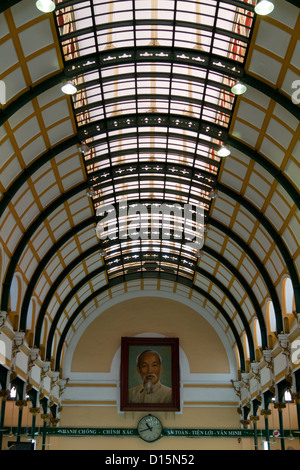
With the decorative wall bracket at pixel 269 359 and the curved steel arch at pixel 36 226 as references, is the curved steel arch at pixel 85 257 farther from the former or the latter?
the curved steel arch at pixel 36 226

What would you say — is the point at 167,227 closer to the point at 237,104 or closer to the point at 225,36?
the point at 237,104

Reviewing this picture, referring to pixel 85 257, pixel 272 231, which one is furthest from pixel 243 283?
pixel 85 257

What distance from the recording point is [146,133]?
3719 centimetres

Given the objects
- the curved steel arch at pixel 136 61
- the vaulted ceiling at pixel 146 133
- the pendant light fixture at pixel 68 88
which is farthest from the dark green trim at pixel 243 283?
the pendant light fixture at pixel 68 88

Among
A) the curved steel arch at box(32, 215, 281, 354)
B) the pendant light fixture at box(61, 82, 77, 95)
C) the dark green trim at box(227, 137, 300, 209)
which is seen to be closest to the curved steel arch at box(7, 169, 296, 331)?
the curved steel arch at box(32, 215, 281, 354)

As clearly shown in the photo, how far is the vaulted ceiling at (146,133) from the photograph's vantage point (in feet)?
84.2

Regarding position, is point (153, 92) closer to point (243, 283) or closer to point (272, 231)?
point (272, 231)

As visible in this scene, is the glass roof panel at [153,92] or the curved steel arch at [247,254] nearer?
the glass roof panel at [153,92]

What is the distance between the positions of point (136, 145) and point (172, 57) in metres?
11.1

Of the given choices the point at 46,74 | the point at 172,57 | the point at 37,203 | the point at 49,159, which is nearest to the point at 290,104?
the point at 172,57

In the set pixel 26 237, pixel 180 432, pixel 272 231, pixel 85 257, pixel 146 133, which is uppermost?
pixel 146 133

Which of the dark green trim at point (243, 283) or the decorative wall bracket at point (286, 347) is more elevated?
the dark green trim at point (243, 283)

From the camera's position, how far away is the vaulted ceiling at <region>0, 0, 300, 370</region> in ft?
84.2
